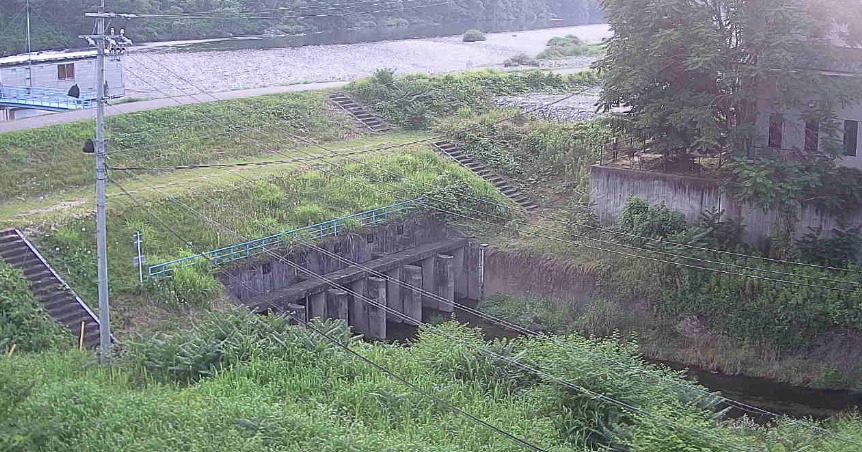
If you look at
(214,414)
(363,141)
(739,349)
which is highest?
(363,141)

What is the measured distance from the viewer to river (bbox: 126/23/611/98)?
157ft

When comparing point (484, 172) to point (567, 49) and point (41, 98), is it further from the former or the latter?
point (567, 49)

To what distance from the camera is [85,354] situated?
21109 mm

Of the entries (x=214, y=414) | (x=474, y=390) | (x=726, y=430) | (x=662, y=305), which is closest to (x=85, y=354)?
(x=214, y=414)

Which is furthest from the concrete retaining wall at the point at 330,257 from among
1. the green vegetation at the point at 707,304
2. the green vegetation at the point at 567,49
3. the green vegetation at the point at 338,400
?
the green vegetation at the point at 567,49

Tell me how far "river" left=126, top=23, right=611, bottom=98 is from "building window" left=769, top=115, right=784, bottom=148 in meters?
11.7

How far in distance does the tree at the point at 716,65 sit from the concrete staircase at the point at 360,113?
41.6 feet

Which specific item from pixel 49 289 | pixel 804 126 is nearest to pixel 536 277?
pixel 804 126

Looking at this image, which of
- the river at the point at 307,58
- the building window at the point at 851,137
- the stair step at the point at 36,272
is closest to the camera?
the stair step at the point at 36,272

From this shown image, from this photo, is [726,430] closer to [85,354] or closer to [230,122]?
[85,354]

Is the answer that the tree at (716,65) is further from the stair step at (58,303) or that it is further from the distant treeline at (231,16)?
the distant treeline at (231,16)

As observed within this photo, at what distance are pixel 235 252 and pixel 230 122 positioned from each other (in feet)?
35.7

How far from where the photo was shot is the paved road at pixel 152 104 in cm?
3319

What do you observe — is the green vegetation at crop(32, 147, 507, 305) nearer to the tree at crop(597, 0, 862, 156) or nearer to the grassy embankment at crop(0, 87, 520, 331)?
the grassy embankment at crop(0, 87, 520, 331)
